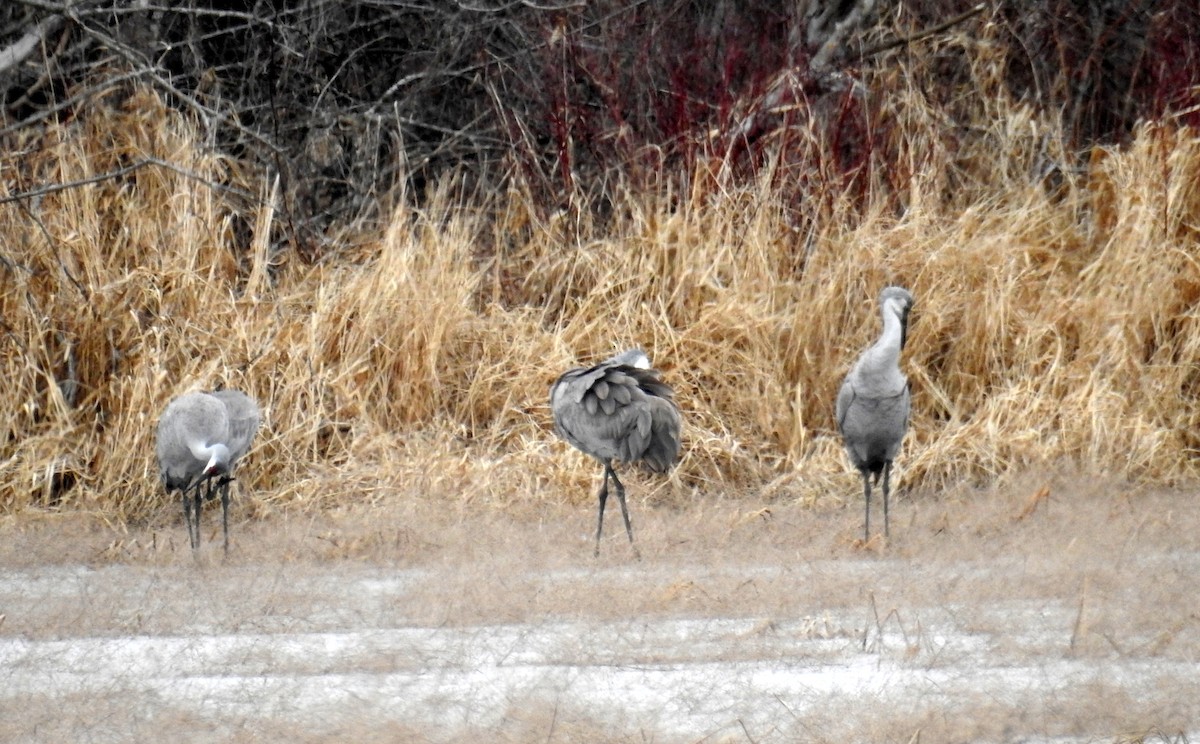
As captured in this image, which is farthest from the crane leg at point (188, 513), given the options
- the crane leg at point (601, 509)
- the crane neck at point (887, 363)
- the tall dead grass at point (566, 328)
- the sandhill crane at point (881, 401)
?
the crane neck at point (887, 363)

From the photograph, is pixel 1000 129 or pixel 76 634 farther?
pixel 1000 129

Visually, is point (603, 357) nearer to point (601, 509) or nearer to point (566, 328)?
point (566, 328)

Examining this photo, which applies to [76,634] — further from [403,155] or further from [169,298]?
[403,155]

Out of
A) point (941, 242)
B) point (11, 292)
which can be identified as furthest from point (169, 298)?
point (941, 242)

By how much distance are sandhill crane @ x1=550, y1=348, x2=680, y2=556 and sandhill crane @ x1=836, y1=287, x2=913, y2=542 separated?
88 cm

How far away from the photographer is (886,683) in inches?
194

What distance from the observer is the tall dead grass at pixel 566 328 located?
863cm

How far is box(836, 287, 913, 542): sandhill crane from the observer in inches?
298

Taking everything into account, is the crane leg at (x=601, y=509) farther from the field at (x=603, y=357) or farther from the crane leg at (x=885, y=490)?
the crane leg at (x=885, y=490)

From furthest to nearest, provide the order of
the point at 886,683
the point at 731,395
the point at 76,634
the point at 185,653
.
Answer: the point at 731,395, the point at 76,634, the point at 185,653, the point at 886,683

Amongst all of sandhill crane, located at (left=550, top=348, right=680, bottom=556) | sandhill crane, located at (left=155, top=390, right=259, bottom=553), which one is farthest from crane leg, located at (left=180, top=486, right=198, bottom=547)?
sandhill crane, located at (left=550, top=348, right=680, bottom=556)

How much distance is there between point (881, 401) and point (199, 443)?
10.8ft

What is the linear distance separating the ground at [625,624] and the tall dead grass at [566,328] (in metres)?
0.42

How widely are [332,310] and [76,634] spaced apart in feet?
11.8
